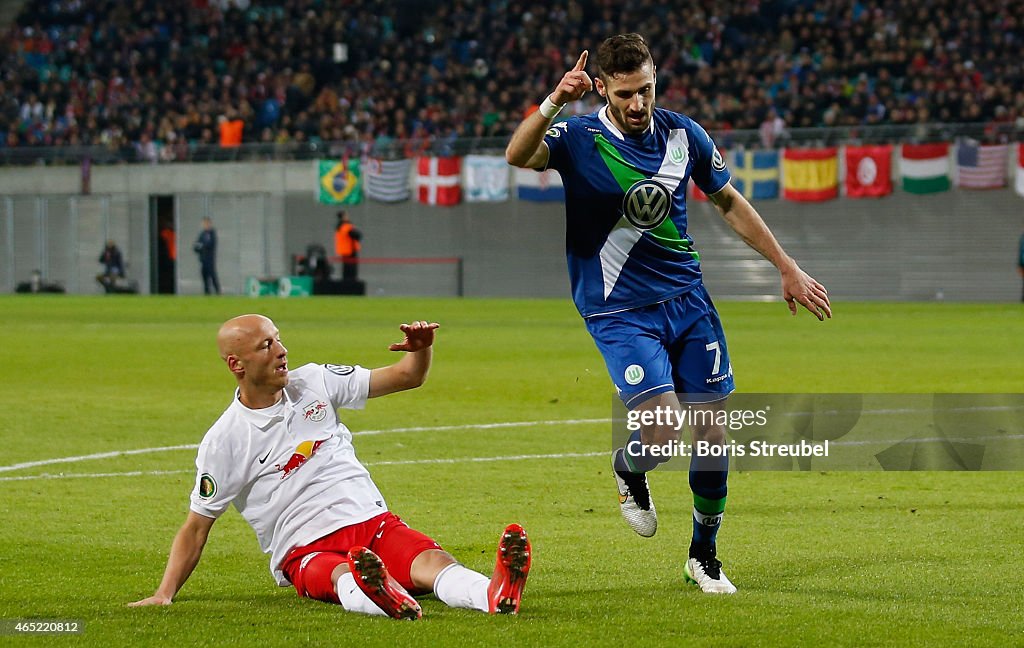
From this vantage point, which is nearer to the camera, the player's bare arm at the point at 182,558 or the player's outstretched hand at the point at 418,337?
the player's bare arm at the point at 182,558

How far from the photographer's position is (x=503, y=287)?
47281 millimetres

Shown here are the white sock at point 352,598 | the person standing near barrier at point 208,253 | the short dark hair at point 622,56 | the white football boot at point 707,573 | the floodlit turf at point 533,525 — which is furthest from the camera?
the person standing near barrier at point 208,253

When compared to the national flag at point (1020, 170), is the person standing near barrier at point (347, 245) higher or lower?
lower

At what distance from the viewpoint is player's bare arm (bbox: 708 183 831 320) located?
6.62 meters

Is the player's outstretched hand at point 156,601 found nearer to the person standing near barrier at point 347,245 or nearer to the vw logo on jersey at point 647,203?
the vw logo on jersey at point 647,203

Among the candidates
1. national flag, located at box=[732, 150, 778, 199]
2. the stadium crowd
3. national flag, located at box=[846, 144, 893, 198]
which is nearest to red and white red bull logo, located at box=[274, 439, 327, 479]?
the stadium crowd

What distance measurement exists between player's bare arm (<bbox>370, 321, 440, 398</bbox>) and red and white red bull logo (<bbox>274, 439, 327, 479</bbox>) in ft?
1.18

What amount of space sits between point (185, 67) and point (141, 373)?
34.2 m

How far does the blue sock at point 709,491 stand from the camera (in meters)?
6.46

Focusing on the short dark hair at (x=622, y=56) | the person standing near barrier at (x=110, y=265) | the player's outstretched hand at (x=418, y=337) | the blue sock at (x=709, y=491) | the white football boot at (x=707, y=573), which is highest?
the short dark hair at (x=622, y=56)

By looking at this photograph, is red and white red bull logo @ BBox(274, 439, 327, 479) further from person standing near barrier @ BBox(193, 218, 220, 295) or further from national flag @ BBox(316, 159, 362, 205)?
person standing near barrier @ BBox(193, 218, 220, 295)

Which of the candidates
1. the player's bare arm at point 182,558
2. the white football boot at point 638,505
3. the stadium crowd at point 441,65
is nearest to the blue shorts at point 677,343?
the white football boot at point 638,505

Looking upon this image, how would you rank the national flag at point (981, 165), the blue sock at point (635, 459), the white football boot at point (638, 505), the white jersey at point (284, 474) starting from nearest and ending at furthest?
the white jersey at point (284, 474), the blue sock at point (635, 459), the white football boot at point (638, 505), the national flag at point (981, 165)

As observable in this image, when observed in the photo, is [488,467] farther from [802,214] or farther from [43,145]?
[43,145]
